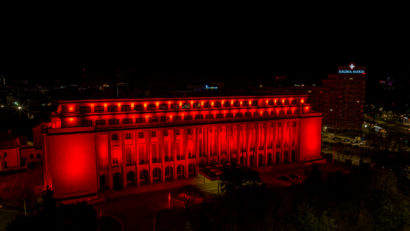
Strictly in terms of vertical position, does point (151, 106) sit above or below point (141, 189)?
above

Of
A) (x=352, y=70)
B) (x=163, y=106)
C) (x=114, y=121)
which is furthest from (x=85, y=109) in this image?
(x=352, y=70)

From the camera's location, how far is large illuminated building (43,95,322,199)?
34.6 m

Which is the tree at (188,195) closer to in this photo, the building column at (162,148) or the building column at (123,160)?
the building column at (162,148)

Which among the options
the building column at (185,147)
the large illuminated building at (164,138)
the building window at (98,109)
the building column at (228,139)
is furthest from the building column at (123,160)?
the building column at (228,139)

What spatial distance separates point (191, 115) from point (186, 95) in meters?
3.36

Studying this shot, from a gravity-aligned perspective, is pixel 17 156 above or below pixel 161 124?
below

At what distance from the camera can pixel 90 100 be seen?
118ft

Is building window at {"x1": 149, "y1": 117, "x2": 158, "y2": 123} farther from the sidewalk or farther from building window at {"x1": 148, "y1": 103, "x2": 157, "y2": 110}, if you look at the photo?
the sidewalk

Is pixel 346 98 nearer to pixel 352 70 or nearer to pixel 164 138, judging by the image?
pixel 352 70

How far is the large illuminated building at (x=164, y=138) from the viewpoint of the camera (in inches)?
1362

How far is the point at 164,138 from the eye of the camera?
4034cm

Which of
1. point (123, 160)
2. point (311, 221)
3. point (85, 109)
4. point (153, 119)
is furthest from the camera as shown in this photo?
point (153, 119)

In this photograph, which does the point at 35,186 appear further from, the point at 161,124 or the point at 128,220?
the point at 161,124

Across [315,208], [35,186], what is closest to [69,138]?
[35,186]
